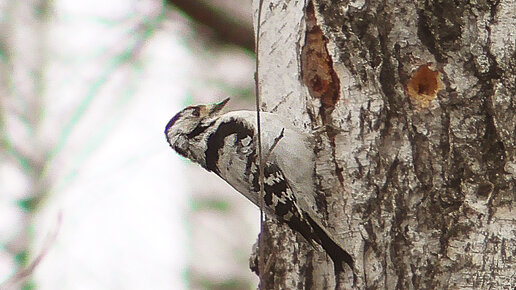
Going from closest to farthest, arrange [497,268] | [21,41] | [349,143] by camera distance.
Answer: [497,268], [349,143], [21,41]

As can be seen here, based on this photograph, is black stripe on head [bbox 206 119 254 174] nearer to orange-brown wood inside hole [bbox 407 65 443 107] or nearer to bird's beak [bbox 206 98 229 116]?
bird's beak [bbox 206 98 229 116]

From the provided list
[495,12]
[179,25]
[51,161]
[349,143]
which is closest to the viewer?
[495,12]

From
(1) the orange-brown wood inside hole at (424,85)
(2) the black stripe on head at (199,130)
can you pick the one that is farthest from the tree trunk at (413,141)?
(2) the black stripe on head at (199,130)

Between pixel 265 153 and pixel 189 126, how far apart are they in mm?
794

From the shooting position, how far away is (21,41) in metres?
8.20

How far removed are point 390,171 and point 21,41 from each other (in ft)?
21.9

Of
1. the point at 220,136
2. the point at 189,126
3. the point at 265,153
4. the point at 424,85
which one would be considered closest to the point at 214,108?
the point at 189,126

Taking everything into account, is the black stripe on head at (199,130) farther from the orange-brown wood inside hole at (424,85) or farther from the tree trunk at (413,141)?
the orange-brown wood inside hole at (424,85)

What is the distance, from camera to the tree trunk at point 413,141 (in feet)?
7.73

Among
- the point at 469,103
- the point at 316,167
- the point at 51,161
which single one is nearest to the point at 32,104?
the point at 51,161

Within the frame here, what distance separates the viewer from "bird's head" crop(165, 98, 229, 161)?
13.1 ft

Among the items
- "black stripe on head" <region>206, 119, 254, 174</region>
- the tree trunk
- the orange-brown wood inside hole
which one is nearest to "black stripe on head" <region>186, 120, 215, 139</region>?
"black stripe on head" <region>206, 119, 254, 174</region>

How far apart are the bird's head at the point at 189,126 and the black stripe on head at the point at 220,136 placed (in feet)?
0.51

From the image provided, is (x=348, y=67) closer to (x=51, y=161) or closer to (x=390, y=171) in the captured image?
(x=390, y=171)
